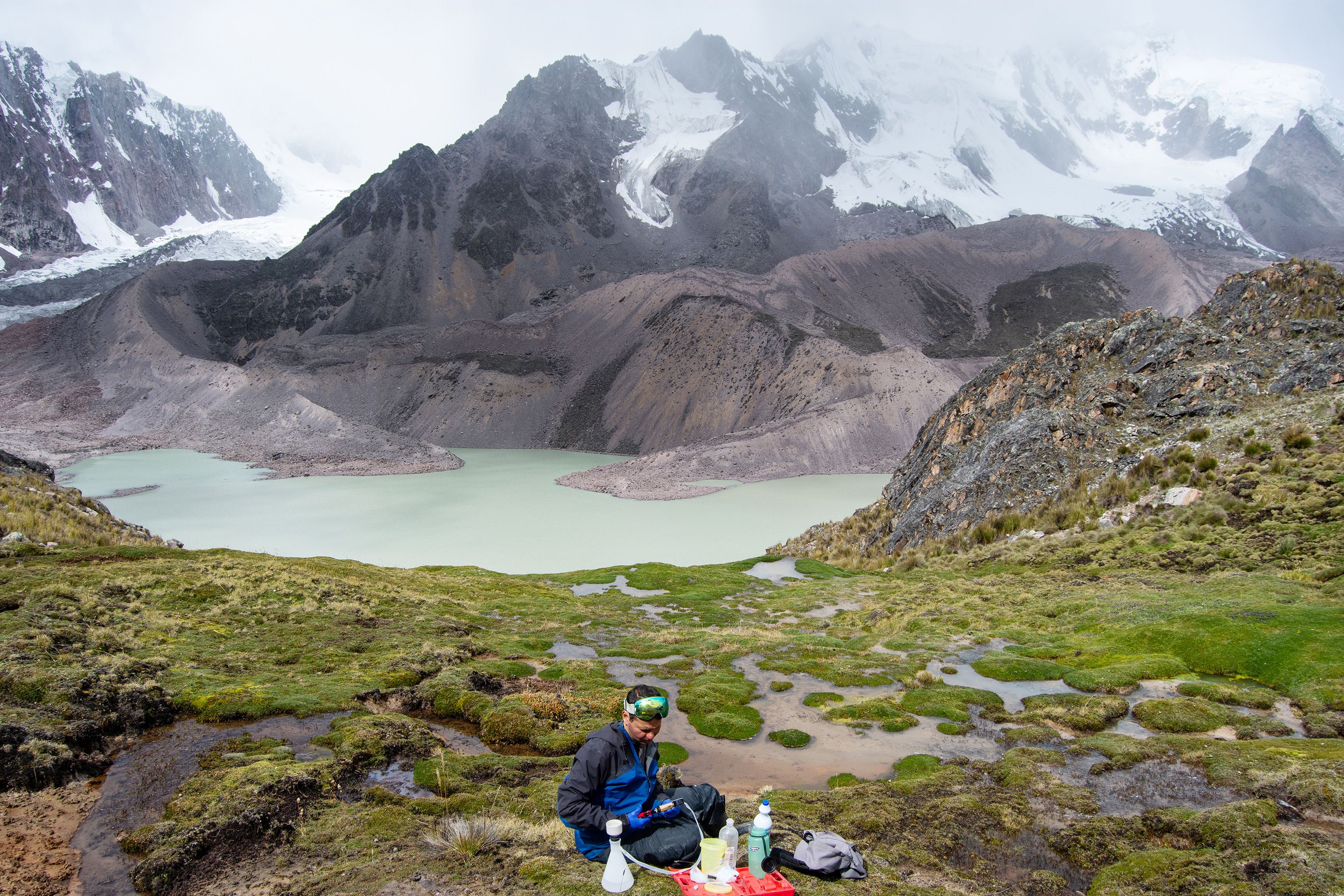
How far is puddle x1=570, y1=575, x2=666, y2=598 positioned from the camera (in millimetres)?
30578

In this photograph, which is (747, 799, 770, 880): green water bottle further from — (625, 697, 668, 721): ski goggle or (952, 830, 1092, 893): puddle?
(952, 830, 1092, 893): puddle

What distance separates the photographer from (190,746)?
1103 centimetres

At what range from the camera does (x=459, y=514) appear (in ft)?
200

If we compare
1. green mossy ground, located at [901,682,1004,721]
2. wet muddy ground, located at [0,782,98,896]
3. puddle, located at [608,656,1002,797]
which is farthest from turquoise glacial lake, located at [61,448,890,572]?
wet muddy ground, located at [0,782,98,896]

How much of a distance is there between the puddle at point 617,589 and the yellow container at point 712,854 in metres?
22.9

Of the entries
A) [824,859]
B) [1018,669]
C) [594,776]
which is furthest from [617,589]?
[824,859]

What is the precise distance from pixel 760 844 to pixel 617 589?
25393 mm

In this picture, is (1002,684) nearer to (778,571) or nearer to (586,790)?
(586,790)

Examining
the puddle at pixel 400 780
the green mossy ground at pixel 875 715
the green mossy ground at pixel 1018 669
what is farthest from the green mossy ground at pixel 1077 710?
the puddle at pixel 400 780

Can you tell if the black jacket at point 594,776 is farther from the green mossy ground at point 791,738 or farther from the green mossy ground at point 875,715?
the green mossy ground at point 875,715

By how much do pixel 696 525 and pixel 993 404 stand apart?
86.6 ft

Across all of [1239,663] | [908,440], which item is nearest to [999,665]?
[1239,663]

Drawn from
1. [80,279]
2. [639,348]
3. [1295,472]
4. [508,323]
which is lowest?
[1295,472]

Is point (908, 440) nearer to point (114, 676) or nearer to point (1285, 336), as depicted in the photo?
point (1285, 336)
